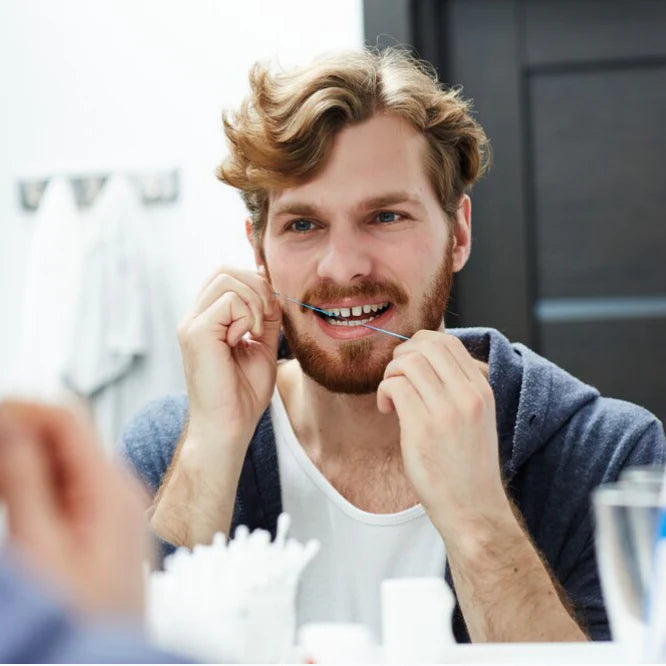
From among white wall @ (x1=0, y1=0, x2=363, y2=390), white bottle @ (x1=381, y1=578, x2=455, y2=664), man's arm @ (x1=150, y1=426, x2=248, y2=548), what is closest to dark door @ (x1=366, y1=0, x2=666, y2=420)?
white wall @ (x1=0, y1=0, x2=363, y2=390)

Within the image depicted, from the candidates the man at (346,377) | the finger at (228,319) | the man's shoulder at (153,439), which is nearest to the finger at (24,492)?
the man at (346,377)

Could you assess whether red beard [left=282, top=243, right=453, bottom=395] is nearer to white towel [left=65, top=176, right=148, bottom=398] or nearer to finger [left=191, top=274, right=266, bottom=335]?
finger [left=191, top=274, right=266, bottom=335]

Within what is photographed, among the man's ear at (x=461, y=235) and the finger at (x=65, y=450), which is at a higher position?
the man's ear at (x=461, y=235)

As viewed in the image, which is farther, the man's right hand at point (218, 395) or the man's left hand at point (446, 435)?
the man's right hand at point (218, 395)

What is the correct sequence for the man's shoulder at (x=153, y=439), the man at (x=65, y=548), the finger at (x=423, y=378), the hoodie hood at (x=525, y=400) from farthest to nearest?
the man's shoulder at (x=153, y=439) → the hoodie hood at (x=525, y=400) → the finger at (x=423, y=378) → the man at (x=65, y=548)

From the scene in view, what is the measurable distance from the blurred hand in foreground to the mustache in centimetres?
109

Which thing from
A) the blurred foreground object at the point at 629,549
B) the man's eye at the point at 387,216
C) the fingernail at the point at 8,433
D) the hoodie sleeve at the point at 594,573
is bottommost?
the hoodie sleeve at the point at 594,573

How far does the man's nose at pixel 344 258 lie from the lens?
137 cm

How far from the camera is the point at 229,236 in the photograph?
7.25 feet

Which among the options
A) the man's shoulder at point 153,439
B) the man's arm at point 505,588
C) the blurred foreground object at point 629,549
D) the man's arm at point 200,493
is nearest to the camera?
the blurred foreground object at point 629,549

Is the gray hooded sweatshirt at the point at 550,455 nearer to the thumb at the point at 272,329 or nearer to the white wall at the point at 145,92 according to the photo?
the thumb at the point at 272,329

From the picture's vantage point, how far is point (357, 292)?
138cm

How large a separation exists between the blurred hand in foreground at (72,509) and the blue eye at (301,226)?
3.75ft

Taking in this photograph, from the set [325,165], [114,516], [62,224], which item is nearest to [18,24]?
[62,224]
